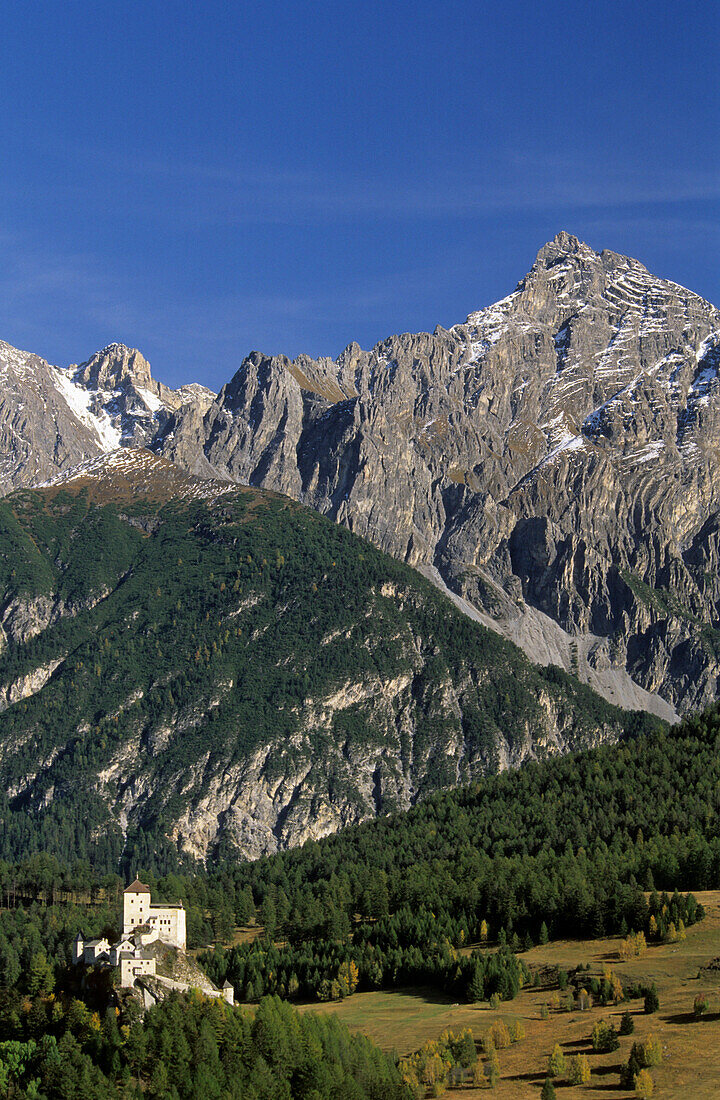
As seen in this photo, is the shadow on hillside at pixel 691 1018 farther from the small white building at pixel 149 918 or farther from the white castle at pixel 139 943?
the small white building at pixel 149 918

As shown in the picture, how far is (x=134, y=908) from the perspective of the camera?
184250 mm

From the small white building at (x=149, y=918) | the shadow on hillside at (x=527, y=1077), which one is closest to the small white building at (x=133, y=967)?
the small white building at (x=149, y=918)

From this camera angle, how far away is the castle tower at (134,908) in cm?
18288

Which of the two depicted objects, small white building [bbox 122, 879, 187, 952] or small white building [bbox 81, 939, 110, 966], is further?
small white building [bbox 122, 879, 187, 952]

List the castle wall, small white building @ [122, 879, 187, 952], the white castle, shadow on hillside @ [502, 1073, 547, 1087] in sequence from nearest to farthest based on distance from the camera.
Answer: shadow on hillside @ [502, 1073, 547, 1087], the castle wall, the white castle, small white building @ [122, 879, 187, 952]

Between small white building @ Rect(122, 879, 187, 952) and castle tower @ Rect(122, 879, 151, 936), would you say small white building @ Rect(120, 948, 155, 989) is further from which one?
castle tower @ Rect(122, 879, 151, 936)

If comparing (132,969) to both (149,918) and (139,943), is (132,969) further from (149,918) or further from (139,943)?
(149,918)

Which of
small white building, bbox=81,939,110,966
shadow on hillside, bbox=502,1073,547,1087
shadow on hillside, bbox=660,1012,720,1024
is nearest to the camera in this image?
shadow on hillside, bbox=502,1073,547,1087

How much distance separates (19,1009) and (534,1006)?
5917 cm

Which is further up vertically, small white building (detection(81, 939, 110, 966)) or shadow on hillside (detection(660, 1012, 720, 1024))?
small white building (detection(81, 939, 110, 966))

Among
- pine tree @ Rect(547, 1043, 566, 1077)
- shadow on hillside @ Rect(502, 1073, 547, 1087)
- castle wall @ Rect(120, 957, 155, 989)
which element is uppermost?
castle wall @ Rect(120, 957, 155, 989)

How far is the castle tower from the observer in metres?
183

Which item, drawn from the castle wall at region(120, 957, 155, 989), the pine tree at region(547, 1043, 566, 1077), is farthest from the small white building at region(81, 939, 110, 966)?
the pine tree at region(547, 1043, 566, 1077)

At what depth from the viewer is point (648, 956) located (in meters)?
196
